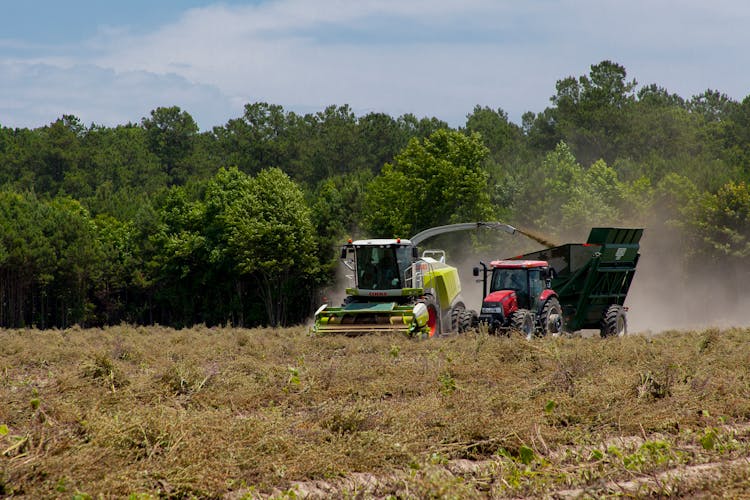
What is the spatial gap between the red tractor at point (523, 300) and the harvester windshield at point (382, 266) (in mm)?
2635

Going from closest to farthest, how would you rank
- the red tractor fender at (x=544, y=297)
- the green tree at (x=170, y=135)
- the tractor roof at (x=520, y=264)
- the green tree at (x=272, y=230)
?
the red tractor fender at (x=544, y=297) → the tractor roof at (x=520, y=264) → the green tree at (x=272, y=230) → the green tree at (x=170, y=135)

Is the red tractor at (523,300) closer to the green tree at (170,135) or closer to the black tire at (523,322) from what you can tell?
the black tire at (523,322)

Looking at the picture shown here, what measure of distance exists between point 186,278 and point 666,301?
34.4m

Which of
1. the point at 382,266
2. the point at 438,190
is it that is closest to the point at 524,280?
the point at 382,266

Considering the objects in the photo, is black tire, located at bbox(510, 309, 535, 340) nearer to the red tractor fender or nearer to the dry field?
the red tractor fender

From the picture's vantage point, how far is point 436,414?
1089 cm

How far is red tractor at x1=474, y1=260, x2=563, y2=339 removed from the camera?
22.0 meters

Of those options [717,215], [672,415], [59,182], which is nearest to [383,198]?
[717,215]

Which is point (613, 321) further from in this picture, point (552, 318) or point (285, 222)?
point (285, 222)

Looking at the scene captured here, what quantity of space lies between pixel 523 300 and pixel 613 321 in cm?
388

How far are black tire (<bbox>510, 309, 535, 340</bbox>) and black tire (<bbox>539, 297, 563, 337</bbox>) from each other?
1.95 ft

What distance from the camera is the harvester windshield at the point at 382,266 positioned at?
25.5m

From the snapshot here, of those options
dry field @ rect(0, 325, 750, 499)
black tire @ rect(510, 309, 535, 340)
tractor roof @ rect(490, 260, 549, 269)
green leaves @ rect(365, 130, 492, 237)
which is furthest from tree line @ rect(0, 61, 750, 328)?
dry field @ rect(0, 325, 750, 499)

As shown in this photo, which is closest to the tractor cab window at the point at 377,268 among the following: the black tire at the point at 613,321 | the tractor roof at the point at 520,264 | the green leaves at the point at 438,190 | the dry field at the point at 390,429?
the tractor roof at the point at 520,264
